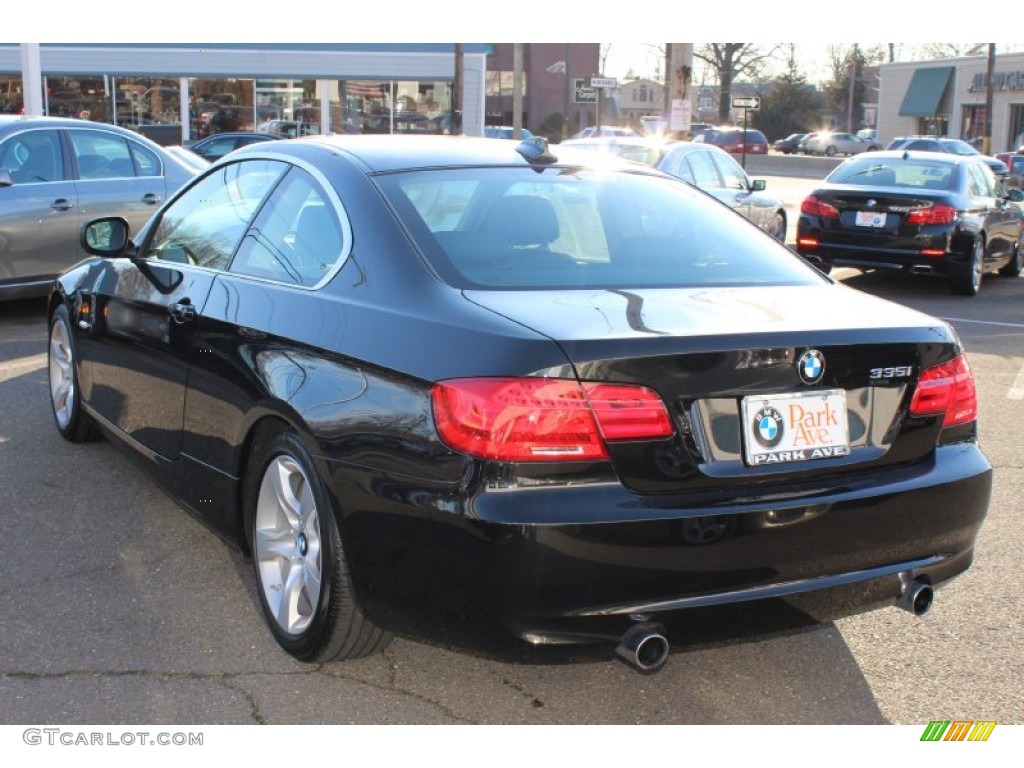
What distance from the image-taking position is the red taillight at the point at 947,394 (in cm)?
330

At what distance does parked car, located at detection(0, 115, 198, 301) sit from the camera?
30.6 ft

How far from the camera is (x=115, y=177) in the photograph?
10.0 meters

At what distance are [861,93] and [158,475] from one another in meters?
101

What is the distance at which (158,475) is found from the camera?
452 cm

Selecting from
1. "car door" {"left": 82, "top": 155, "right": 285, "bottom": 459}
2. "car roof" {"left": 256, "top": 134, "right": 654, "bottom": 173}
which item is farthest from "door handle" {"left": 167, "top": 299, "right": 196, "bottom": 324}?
"car roof" {"left": 256, "top": 134, "right": 654, "bottom": 173}

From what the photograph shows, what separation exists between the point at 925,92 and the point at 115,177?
6147 cm

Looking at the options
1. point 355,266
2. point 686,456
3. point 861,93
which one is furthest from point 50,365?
point 861,93

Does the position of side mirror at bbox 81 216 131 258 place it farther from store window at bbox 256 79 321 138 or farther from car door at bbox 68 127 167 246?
store window at bbox 256 79 321 138

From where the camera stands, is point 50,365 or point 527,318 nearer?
point 527,318

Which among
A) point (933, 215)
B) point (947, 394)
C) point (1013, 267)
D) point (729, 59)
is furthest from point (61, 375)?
point (729, 59)

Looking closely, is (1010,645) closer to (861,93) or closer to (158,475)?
(158,475)

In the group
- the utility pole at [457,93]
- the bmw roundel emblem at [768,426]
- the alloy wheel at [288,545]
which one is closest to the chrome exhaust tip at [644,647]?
the bmw roundel emblem at [768,426]

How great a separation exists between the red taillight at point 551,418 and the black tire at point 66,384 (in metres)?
3.26

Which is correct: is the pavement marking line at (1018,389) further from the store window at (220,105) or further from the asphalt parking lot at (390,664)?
the store window at (220,105)
